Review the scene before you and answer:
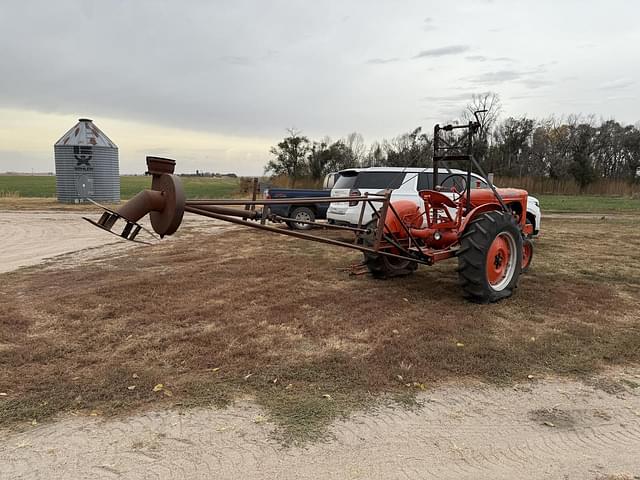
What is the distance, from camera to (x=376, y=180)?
11.5 metres

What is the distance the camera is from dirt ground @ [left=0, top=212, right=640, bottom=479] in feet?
9.06

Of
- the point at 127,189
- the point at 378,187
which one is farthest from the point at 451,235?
the point at 127,189

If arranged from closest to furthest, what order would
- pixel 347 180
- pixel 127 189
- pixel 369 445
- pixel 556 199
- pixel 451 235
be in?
1. pixel 369 445
2. pixel 451 235
3. pixel 347 180
4. pixel 556 199
5. pixel 127 189

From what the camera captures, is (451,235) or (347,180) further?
(347,180)

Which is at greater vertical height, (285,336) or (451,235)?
(451,235)

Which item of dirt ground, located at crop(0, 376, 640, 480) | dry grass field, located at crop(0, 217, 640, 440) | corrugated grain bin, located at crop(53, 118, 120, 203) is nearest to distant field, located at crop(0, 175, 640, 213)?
dry grass field, located at crop(0, 217, 640, 440)

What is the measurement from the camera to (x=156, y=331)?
479 cm

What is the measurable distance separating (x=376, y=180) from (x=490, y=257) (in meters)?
5.81

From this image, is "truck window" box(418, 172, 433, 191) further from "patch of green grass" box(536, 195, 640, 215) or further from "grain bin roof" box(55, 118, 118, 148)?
"grain bin roof" box(55, 118, 118, 148)

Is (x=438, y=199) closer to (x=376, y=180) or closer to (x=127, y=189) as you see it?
(x=376, y=180)

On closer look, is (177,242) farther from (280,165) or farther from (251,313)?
(280,165)

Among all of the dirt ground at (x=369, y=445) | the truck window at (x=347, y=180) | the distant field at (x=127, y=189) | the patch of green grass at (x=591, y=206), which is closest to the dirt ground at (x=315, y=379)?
the dirt ground at (x=369, y=445)

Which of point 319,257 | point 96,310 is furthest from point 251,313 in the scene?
point 319,257

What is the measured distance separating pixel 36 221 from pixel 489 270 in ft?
51.8
